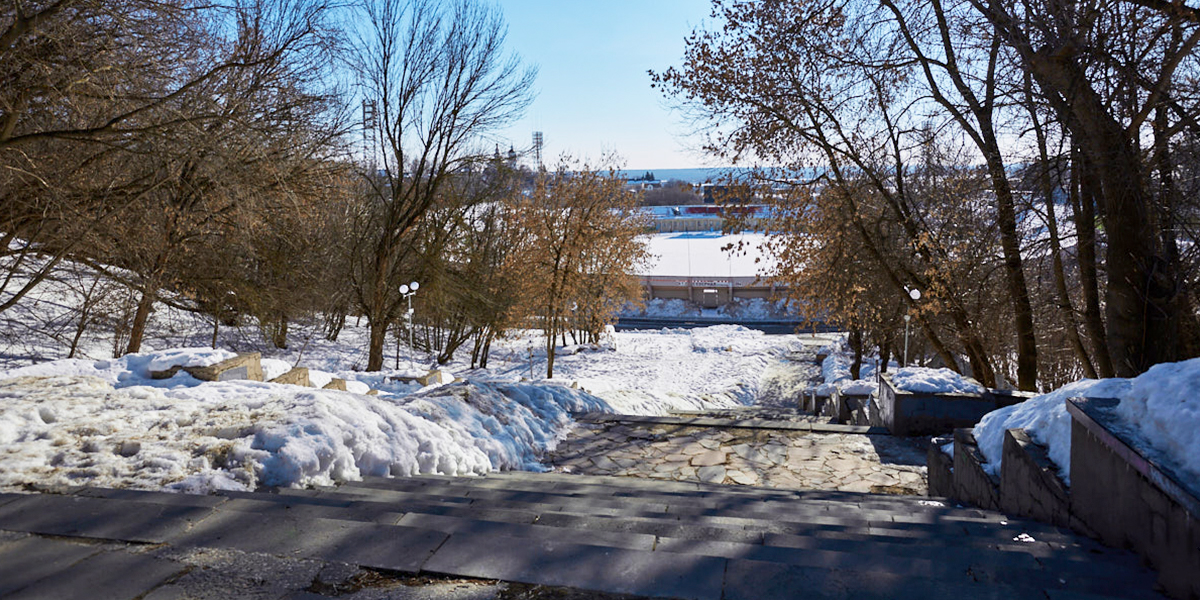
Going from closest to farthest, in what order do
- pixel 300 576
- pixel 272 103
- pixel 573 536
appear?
1. pixel 300 576
2. pixel 573 536
3. pixel 272 103

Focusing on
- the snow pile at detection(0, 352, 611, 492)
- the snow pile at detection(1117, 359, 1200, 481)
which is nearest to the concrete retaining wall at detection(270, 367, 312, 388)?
the snow pile at detection(0, 352, 611, 492)

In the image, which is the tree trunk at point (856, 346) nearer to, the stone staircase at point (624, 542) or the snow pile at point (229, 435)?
the snow pile at point (229, 435)

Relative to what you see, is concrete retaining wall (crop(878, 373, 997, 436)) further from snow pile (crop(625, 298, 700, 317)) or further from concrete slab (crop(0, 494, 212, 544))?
snow pile (crop(625, 298, 700, 317))

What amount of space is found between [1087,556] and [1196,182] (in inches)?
158

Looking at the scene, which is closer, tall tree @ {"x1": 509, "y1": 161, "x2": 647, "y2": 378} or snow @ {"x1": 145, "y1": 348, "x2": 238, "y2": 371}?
snow @ {"x1": 145, "y1": 348, "x2": 238, "y2": 371}

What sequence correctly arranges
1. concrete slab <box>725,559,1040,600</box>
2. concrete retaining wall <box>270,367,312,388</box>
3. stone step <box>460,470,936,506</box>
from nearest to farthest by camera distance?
concrete slab <box>725,559,1040,600</box>
stone step <box>460,470,936,506</box>
concrete retaining wall <box>270,367,312,388</box>

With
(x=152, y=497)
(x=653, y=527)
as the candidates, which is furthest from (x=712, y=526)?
(x=152, y=497)

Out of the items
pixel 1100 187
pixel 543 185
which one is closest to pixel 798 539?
pixel 1100 187

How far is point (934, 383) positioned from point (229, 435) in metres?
6.52

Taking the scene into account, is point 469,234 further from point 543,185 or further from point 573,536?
point 573,536

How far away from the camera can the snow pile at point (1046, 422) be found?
3.90m

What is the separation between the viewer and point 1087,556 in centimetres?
290

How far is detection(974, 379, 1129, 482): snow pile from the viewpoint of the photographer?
12.8 feet

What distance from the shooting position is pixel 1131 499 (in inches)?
112
